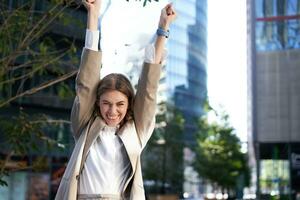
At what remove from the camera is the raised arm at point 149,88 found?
2760mm

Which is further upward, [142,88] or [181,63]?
[181,63]

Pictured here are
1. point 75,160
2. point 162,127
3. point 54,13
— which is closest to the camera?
point 75,160

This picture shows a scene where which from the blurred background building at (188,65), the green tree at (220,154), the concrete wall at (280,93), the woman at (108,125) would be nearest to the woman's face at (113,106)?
the woman at (108,125)

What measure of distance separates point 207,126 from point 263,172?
6.68 metres

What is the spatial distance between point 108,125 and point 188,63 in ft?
304

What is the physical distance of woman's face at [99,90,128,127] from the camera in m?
2.77

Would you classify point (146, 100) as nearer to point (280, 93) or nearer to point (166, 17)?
point (166, 17)

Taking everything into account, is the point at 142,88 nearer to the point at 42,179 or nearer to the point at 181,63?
the point at 42,179

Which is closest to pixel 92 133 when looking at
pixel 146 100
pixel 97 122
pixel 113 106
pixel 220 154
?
pixel 97 122

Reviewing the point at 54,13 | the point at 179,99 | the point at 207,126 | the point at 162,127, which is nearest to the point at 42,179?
the point at 162,127

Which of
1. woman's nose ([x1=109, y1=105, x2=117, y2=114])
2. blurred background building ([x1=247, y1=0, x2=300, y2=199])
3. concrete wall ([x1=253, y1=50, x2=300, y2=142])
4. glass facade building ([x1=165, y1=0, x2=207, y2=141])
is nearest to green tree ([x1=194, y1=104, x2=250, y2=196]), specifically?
blurred background building ([x1=247, y1=0, x2=300, y2=199])

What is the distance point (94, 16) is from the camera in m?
2.84

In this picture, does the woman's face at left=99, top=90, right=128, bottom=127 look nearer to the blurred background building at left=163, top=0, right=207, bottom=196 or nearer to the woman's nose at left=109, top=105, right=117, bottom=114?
the woman's nose at left=109, top=105, right=117, bottom=114

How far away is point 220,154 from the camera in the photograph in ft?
146
